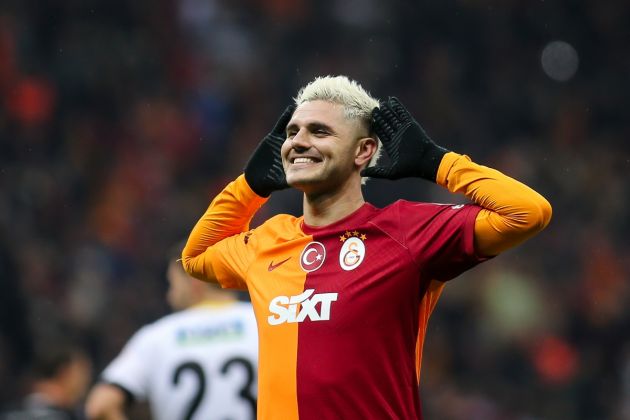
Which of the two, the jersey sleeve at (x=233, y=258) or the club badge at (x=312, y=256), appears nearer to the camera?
the club badge at (x=312, y=256)

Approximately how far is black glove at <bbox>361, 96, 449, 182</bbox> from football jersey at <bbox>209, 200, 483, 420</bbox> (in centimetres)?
11

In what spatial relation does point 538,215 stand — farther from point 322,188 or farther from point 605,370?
point 605,370

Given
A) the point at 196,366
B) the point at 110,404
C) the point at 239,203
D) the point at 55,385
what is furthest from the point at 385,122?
the point at 55,385

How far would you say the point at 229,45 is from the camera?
44.5ft

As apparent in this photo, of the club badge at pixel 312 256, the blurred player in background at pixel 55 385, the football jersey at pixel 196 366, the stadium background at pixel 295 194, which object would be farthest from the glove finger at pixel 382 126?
the stadium background at pixel 295 194

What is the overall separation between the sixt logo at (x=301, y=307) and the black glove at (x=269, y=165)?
0.58 m

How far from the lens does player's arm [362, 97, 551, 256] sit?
12.6 feet

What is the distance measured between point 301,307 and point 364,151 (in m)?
0.61

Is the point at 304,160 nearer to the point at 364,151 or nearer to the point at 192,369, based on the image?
the point at 364,151

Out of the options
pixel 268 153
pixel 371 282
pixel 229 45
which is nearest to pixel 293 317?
pixel 371 282

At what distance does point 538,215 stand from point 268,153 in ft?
3.72

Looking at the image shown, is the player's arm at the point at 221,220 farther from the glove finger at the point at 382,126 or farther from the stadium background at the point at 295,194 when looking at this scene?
the stadium background at the point at 295,194

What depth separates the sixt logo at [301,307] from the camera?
396 cm

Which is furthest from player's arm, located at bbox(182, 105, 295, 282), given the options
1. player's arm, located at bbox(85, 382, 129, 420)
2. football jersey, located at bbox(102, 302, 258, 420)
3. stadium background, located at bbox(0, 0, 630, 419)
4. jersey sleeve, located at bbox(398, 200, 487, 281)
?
stadium background, located at bbox(0, 0, 630, 419)
